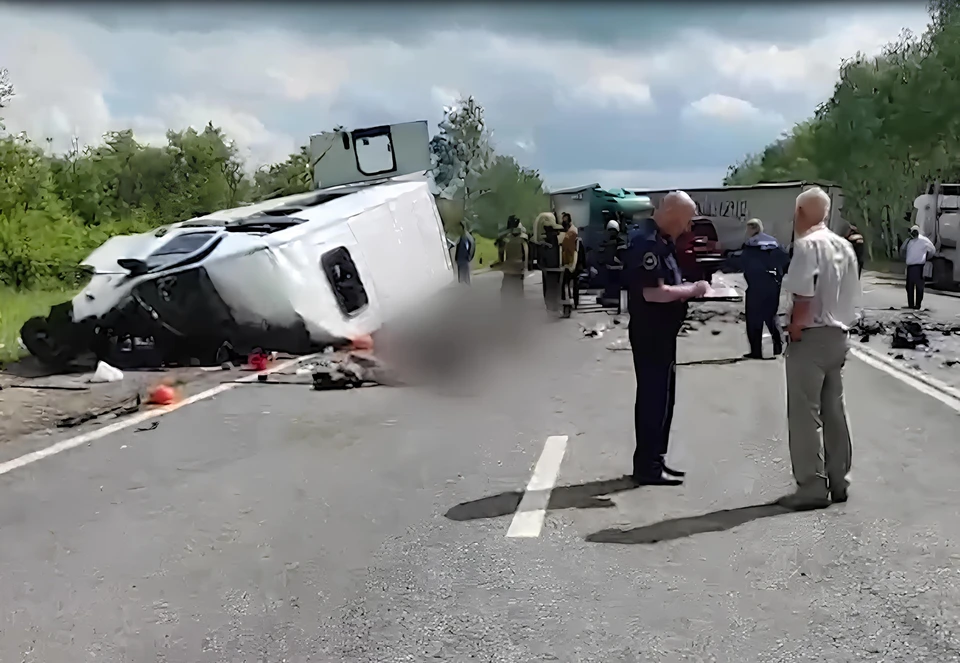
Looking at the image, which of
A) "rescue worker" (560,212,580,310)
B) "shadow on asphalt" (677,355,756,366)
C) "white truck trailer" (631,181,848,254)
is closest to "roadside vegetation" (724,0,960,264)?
"white truck trailer" (631,181,848,254)

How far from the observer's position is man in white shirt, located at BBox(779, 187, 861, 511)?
6164 millimetres

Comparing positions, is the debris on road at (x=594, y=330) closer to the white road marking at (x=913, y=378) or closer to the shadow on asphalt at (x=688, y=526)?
the white road marking at (x=913, y=378)

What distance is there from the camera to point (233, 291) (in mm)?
A: 12523

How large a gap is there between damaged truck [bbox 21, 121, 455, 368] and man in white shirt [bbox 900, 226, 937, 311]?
443 inches

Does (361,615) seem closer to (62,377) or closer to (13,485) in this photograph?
(13,485)

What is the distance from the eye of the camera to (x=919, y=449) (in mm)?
7754

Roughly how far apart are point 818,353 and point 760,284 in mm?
7452

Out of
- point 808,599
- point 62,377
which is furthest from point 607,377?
point 808,599

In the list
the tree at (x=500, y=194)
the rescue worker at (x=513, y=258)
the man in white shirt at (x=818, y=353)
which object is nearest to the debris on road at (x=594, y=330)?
the rescue worker at (x=513, y=258)

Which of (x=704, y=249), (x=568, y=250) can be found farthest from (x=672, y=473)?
(x=704, y=249)

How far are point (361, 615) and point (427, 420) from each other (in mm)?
4748

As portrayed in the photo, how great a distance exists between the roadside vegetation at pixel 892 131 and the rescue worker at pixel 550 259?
104 ft

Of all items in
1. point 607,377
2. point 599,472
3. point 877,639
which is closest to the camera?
point 877,639

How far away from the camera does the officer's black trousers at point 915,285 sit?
21094mm
